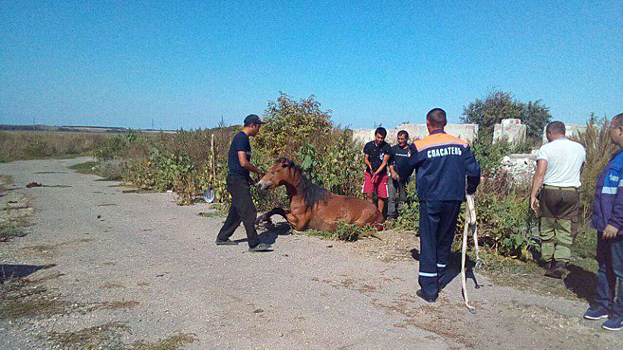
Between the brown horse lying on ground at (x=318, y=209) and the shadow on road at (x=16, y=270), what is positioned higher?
the brown horse lying on ground at (x=318, y=209)

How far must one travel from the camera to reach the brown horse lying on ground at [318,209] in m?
7.23

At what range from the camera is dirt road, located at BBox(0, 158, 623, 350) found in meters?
3.57

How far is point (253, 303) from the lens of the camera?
4.38 meters

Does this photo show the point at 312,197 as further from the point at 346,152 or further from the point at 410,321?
the point at 410,321

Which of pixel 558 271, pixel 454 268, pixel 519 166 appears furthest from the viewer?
pixel 519 166

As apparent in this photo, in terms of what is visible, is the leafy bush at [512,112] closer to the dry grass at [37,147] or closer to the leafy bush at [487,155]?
the leafy bush at [487,155]

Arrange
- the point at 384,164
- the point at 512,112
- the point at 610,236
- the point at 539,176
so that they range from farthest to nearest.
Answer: the point at 512,112
the point at 384,164
the point at 539,176
the point at 610,236

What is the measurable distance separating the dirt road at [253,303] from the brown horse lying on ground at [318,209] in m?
0.36

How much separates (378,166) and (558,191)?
131 inches

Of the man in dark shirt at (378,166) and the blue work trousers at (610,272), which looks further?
the man in dark shirt at (378,166)

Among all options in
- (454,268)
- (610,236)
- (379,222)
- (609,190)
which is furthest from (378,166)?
(610,236)

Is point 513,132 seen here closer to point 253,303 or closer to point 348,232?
point 348,232

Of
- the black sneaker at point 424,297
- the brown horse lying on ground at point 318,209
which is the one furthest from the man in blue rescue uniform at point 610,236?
the brown horse lying on ground at point 318,209

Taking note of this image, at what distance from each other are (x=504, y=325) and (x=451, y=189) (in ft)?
4.85
